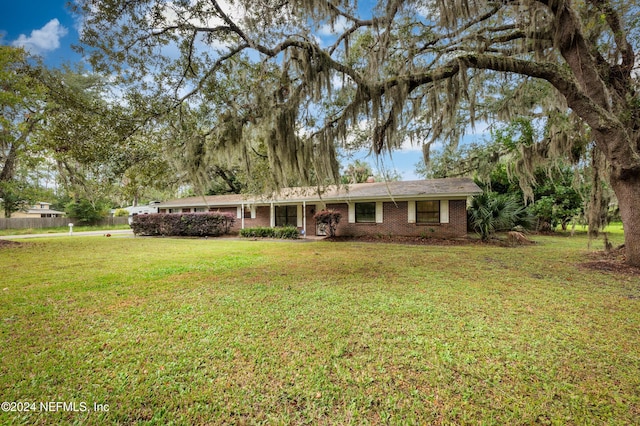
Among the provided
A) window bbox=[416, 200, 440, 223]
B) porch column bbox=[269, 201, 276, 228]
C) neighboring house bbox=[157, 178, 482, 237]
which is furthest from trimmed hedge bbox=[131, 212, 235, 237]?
window bbox=[416, 200, 440, 223]

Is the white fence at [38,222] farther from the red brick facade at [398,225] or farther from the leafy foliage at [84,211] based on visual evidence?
the red brick facade at [398,225]

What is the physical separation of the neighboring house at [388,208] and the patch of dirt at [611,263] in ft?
14.3

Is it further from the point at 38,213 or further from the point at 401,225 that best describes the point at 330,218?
the point at 38,213

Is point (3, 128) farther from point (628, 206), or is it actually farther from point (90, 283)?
point (628, 206)

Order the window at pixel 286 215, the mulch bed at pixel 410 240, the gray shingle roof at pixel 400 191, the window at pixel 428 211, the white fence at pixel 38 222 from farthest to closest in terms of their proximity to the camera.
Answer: the white fence at pixel 38 222 → the window at pixel 286 215 → the window at pixel 428 211 → the gray shingle roof at pixel 400 191 → the mulch bed at pixel 410 240

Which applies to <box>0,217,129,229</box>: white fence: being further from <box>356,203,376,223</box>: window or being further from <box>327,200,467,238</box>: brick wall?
<box>356,203,376,223</box>: window

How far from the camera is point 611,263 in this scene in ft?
19.2

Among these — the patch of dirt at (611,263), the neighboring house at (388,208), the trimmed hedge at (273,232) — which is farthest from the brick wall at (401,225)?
the patch of dirt at (611,263)

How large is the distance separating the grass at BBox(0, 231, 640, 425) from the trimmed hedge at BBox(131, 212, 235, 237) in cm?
980

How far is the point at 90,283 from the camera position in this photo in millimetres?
4852

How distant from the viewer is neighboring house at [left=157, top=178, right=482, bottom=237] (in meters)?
11.3

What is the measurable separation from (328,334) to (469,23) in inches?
273

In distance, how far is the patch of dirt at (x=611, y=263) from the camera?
17.4 ft

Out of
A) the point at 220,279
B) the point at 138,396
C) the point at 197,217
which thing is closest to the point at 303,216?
the point at 197,217
